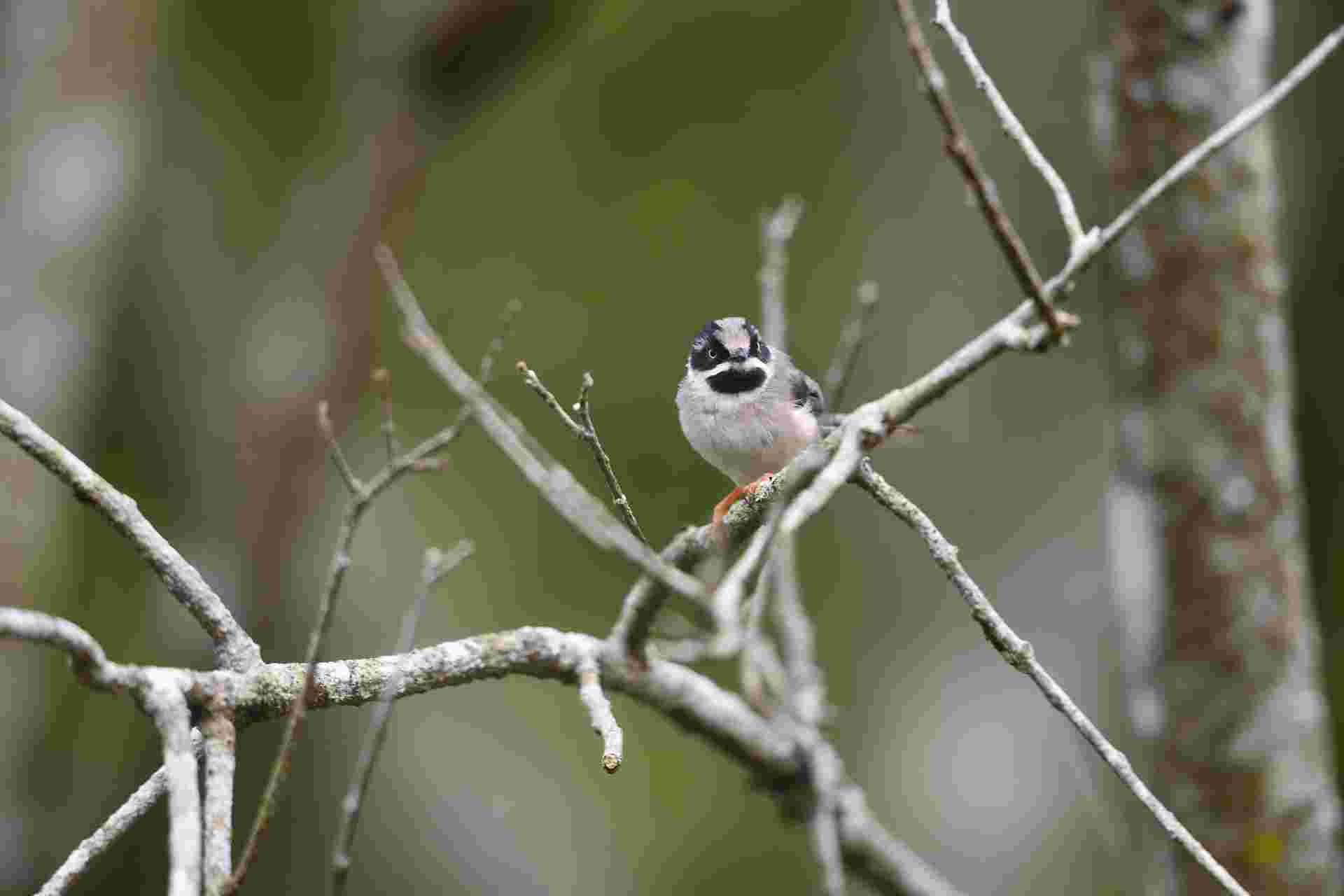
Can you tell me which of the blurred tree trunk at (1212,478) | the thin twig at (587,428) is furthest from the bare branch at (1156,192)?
the blurred tree trunk at (1212,478)

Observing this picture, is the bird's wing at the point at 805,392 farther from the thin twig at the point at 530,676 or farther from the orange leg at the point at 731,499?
the thin twig at the point at 530,676

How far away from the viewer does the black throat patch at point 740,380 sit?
164 inches

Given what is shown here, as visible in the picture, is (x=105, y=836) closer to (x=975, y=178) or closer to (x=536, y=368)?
(x=975, y=178)

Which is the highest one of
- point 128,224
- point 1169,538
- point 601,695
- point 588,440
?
point 128,224

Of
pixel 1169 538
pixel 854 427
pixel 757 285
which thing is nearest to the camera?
pixel 854 427

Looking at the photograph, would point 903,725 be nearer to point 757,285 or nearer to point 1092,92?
point 757,285

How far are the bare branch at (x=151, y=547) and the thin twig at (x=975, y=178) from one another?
114 centimetres

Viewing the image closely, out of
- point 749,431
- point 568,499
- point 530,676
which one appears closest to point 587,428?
point 530,676

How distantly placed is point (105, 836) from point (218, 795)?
0.59ft

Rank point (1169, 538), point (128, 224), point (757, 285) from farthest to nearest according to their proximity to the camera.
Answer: point (128, 224) < point (757, 285) < point (1169, 538)

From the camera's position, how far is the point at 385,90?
725 cm

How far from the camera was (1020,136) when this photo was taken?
69.8 inches

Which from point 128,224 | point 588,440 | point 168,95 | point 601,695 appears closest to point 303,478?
point 128,224

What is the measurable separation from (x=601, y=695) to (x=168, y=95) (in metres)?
6.26
